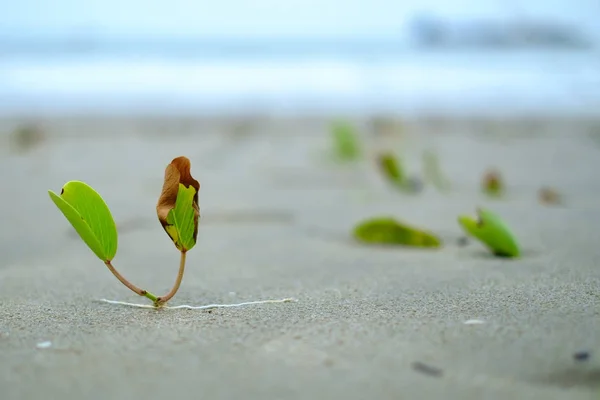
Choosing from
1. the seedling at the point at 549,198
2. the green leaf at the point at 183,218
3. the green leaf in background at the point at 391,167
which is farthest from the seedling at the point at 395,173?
the green leaf at the point at 183,218

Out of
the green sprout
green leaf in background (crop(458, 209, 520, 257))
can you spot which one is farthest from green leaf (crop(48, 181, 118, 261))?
green leaf in background (crop(458, 209, 520, 257))

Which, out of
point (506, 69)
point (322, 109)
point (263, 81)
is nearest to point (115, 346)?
point (322, 109)

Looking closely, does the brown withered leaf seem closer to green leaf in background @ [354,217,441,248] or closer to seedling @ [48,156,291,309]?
seedling @ [48,156,291,309]

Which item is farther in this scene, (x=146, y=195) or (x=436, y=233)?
(x=146, y=195)

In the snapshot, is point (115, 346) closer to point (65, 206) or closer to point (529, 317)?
point (65, 206)

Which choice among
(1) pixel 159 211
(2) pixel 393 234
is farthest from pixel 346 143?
(1) pixel 159 211

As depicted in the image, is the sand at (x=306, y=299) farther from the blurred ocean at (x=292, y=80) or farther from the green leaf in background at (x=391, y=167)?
the blurred ocean at (x=292, y=80)

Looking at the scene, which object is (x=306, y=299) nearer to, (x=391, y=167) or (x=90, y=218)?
(x=90, y=218)
